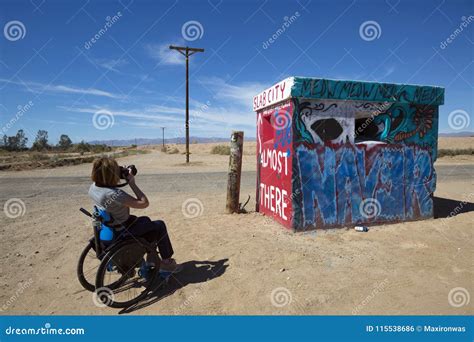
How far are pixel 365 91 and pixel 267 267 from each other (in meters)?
3.38

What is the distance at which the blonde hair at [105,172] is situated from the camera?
3.08 meters

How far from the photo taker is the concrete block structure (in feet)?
16.7

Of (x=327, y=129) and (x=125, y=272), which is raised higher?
(x=327, y=129)

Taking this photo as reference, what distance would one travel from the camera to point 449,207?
7.05 metres

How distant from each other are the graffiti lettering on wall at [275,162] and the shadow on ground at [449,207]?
3.27 metres

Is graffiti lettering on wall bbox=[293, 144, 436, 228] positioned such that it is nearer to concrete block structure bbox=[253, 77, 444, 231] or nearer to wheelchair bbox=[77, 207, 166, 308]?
concrete block structure bbox=[253, 77, 444, 231]

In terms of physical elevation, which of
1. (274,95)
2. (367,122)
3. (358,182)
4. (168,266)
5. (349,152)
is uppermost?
(274,95)

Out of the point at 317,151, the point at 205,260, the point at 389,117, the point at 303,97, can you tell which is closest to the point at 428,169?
the point at 389,117

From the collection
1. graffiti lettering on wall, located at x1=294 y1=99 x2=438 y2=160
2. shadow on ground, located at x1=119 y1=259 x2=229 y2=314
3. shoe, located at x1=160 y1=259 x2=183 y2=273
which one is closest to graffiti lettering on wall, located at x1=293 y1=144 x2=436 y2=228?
graffiti lettering on wall, located at x1=294 y1=99 x2=438 y2=160

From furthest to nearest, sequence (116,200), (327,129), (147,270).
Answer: (327,129), (147,270), (116,200)

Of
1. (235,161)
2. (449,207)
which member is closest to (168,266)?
(235,161)

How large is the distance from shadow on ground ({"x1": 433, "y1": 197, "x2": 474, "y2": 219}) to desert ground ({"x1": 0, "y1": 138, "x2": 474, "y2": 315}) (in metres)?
0.10

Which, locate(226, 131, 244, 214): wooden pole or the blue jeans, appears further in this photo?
locate(226, 131, 244, 214): wooden pole

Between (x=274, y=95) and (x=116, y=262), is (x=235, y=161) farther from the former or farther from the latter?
(x=116, y=262)
